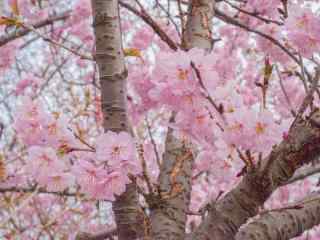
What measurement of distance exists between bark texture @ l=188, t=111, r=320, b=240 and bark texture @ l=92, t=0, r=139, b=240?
0.22 meters

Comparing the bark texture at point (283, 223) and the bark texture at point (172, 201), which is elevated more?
the bark texture at point (172, 201)

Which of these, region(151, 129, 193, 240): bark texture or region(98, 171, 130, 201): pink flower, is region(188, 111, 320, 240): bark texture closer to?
region(151, 129, 193, 240): bark texture

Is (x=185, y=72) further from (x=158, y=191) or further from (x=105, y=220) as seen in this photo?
(x=105, y=220)

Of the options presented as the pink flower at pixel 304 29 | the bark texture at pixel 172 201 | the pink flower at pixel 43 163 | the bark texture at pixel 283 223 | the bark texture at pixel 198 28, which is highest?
the bark texture at pixel 198 28

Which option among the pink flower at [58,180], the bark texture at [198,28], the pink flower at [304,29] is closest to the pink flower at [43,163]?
the pink flower at [58,180]

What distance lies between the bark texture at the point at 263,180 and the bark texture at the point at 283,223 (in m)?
0.08

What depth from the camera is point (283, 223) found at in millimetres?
1473

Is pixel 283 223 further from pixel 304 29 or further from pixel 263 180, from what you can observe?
pixel 304 29

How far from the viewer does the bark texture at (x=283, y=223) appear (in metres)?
1.41

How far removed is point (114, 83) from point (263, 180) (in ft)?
1.86

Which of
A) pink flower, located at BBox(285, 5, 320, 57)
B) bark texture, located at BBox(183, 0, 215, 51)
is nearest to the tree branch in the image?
pink flower, located at BBox(285, 5, 320, 57)

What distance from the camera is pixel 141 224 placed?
1.47 metres

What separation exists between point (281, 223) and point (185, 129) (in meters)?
0.44

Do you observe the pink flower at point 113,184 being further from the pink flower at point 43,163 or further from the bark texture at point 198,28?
the bark texture at point 198,28
